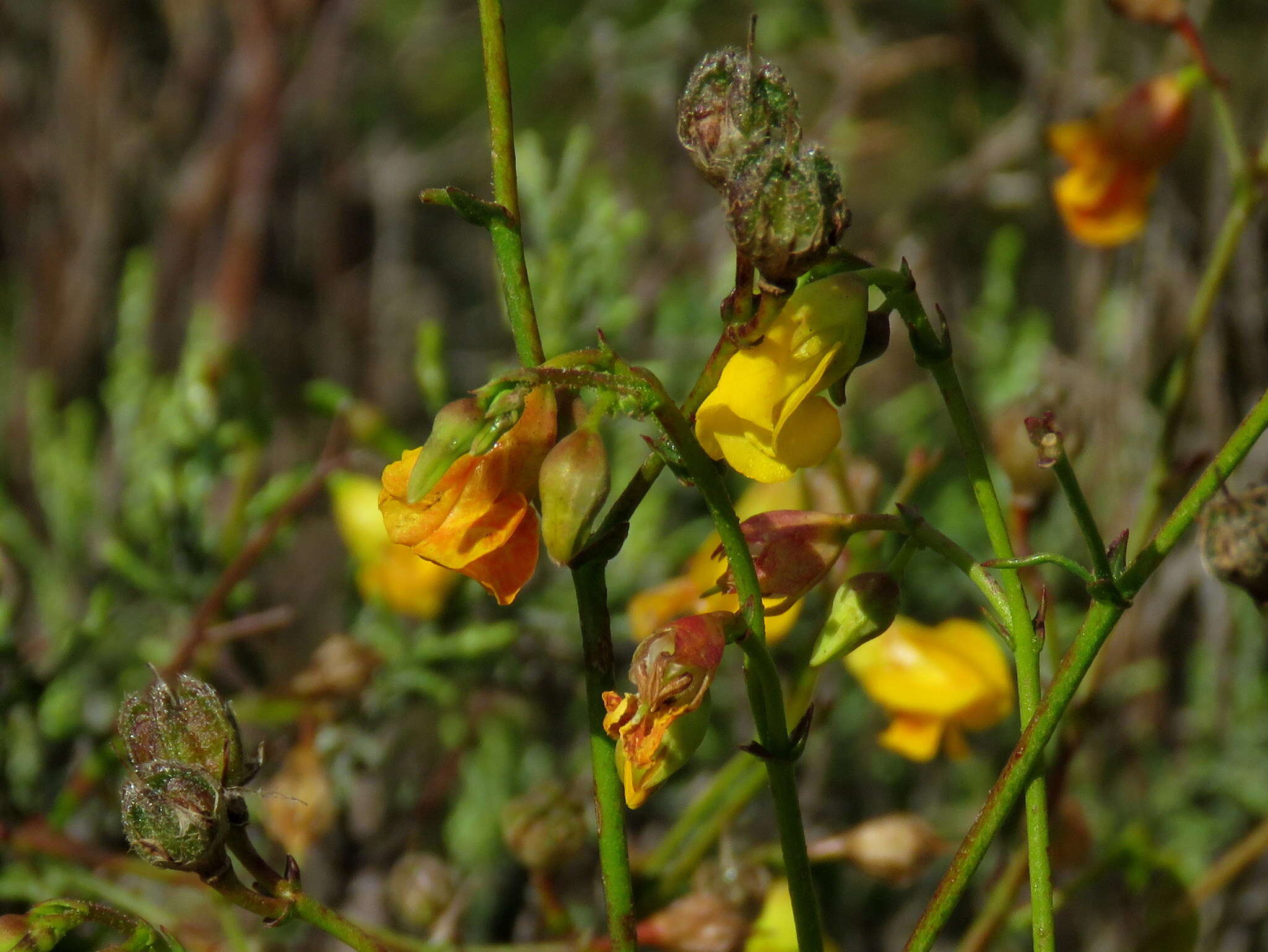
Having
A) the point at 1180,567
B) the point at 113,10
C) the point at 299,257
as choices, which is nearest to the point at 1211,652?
the point at 1180,567

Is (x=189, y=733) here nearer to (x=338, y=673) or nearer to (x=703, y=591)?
(x=703, y=591)

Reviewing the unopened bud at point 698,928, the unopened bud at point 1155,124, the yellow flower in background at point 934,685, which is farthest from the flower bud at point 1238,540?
the unopened bud at point 1155,124

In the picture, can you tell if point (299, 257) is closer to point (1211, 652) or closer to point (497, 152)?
point (1211, 652)

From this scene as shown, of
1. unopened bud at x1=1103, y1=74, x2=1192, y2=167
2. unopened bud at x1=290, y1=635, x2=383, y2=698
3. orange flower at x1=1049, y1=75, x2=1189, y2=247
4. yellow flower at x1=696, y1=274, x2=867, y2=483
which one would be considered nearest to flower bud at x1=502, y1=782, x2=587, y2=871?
unopened bud at x1=290, y1=635, x2=383, y2=698

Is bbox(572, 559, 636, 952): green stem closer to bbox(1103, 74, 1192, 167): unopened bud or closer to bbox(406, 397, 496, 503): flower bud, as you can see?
bbox(406, 397, 496, 503): flower bud

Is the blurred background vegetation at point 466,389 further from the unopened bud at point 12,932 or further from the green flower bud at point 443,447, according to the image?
the green flower bud at point 443,447

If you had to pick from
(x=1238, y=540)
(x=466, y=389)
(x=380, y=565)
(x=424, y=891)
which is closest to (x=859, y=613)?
(x=1238, y=540)
